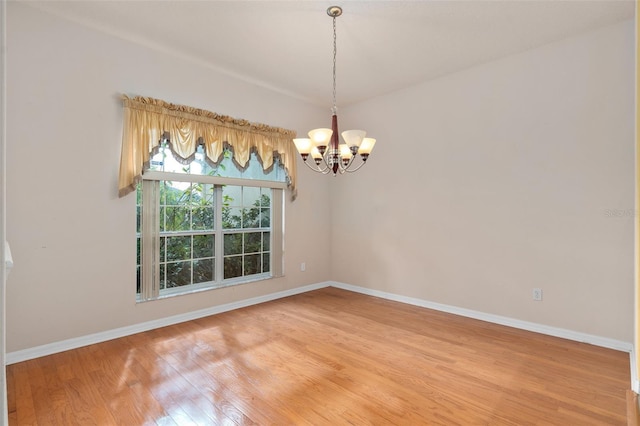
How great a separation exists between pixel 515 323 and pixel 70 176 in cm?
461

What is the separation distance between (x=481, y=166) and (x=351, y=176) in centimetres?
190

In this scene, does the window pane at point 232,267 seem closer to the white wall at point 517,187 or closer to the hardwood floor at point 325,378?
the hardwood floor at point 325,378

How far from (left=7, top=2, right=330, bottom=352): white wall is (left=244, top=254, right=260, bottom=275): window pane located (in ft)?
3.07

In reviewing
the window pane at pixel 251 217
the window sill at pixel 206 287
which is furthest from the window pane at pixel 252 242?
the window sill at pixel 206 287

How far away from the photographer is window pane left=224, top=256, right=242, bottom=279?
414 centimetres

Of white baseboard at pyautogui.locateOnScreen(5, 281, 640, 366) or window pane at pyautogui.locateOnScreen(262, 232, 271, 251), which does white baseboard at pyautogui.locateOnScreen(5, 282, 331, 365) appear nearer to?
white baseboard at pyautogui.locateOnScreen(5, 281, 640, 366)

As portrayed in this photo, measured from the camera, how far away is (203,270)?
12.9ft

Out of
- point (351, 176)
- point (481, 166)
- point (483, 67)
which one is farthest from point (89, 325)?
point (483, 67)

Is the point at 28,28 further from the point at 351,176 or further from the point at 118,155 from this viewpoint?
the point at 351,176

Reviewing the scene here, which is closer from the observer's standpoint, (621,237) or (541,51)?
(621,237)

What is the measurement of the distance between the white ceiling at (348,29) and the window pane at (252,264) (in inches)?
92.5

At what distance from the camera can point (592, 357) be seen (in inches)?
110

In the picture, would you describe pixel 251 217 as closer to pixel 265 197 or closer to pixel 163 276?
pixel 265 197

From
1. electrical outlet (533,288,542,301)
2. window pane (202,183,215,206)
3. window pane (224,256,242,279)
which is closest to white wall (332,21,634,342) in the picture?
electrical outlet (533,288,542,301)
